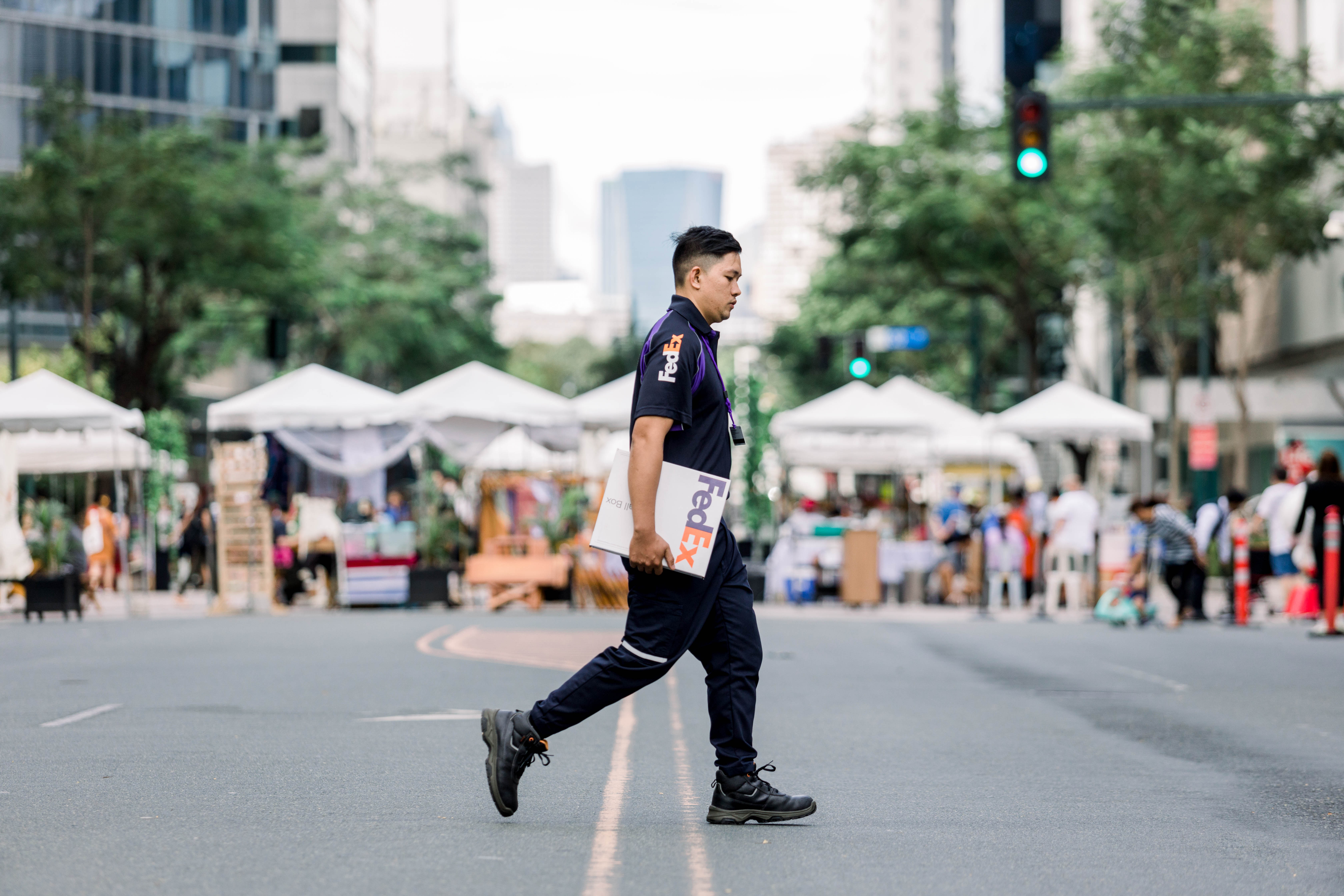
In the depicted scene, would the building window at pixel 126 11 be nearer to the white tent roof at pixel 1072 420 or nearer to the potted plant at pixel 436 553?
the potted plant at pixel 436 553

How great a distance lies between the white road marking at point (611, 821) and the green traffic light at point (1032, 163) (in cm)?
883

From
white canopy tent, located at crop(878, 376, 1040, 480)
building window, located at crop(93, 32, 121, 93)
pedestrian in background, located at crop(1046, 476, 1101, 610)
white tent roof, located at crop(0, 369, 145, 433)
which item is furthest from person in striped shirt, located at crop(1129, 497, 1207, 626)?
building window, located at crop(93, 32, 121, 93)

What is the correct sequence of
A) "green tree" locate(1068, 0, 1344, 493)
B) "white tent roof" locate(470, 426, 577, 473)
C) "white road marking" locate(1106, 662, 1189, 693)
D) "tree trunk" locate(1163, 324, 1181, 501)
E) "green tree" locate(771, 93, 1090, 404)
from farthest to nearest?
1. "green tree" locate(771, 93, 1090, 404)
2. "white tent roof" locate(470, 426, 577, 473)
3. "tree trunk" locate(1163, 324, 1181, 501)
4. "green tree" locate(1068, 0, 1344, 493)
5. "white road marking" locate(1106, 662, 1189, 693)

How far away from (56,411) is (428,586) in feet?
16.9

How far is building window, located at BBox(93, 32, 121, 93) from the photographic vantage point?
6544 cm

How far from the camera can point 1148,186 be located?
32031mm

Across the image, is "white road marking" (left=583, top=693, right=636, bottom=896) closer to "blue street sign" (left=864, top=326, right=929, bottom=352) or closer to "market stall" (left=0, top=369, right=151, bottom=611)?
Answer: "market stall" (left=0, top=369, right=151, bottom=611)

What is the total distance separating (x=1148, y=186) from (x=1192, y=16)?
305cm

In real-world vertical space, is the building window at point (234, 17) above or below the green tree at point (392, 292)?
above

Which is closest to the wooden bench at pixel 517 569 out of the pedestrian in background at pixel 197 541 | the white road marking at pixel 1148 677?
the pedestrian in background at pixel 197 541

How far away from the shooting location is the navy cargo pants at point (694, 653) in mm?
6488

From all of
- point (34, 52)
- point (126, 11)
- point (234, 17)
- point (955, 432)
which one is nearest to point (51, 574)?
point (955, 432)

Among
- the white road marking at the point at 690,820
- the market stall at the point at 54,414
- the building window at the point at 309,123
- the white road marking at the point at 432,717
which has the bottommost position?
the white road marking at the point at 432,717

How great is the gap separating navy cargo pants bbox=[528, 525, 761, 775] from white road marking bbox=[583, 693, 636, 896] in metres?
0.40
